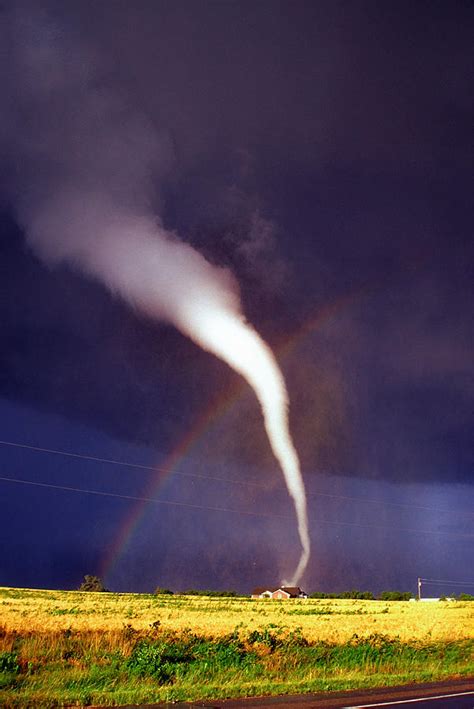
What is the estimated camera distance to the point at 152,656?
16734 mm

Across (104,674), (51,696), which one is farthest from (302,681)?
(51,696)

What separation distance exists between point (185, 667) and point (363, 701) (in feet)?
17.6

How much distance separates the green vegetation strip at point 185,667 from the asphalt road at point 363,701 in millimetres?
732

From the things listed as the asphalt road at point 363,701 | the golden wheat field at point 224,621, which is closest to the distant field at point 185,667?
the asphalt road at point 363,701

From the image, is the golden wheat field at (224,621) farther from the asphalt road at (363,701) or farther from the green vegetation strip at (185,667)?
the asphalt road at (363,701)

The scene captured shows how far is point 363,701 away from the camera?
14.0 metres

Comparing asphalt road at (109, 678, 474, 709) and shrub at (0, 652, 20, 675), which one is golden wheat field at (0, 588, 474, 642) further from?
asphalt road at (109, 678, 474, 709)

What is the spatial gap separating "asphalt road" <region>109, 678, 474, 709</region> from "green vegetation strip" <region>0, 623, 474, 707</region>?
73 centimetres

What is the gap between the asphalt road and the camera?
13.1m

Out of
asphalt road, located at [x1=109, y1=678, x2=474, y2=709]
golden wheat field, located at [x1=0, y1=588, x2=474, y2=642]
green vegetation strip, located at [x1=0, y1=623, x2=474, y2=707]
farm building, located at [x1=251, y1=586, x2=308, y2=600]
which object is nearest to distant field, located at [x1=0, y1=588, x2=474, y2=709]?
green vegetation strip, located at [x1=0, y1=623, x2=474, y2=707]

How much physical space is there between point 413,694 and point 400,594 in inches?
7073

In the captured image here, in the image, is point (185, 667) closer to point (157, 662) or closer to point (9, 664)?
point (157, 662)

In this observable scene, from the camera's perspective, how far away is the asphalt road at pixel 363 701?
42.9ft

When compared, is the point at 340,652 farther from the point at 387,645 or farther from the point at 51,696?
the point at 51,696
